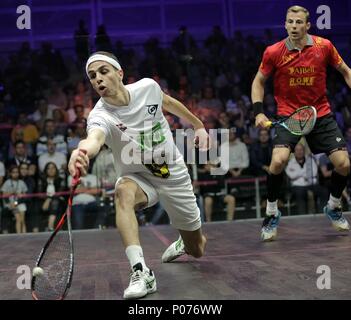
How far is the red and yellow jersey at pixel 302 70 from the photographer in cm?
357

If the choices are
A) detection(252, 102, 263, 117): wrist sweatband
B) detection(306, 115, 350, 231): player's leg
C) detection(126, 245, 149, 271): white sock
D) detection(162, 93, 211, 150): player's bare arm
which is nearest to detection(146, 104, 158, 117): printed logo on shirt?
detection(162, 93, 211, 150): player's bare arm

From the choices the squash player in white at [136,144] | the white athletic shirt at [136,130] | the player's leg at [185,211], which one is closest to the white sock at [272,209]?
the player's leg at [185,211]

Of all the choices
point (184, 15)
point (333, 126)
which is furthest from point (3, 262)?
point (184, 15)

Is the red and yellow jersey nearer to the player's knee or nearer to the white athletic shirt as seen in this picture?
the player's knee

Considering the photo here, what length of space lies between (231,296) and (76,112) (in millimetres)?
4171

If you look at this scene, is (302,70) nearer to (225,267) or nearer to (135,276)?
(225,267)

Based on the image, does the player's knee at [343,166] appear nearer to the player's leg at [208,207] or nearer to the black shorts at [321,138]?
the black shorts at [321,138]

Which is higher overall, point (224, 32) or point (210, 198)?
point (224, 32)

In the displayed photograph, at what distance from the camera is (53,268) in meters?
1.98

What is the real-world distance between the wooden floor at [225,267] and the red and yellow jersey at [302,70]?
0.83 metres

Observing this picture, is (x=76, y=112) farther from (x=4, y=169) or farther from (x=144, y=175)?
(x=144, y=175)

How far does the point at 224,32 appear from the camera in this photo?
712cm

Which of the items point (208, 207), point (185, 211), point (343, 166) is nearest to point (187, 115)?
point (185, 211)

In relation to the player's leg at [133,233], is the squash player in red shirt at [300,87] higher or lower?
higher
